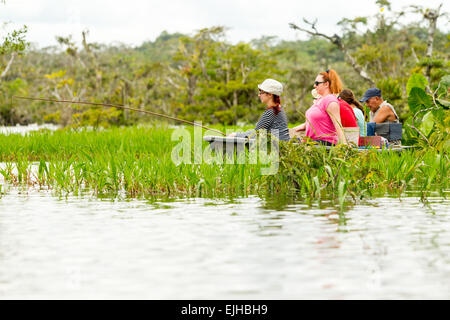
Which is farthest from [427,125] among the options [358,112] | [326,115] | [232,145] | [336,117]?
[232,145]

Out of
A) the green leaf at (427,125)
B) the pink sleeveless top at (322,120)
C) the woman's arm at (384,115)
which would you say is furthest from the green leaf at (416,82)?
the pink sleeveless top at (322,120)

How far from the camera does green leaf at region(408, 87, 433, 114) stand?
12.3m

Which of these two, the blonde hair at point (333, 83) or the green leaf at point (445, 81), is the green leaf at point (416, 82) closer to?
the green leaf at point (445, 81)

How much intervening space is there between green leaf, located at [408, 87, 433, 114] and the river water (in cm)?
529

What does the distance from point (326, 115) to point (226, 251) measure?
183 inches

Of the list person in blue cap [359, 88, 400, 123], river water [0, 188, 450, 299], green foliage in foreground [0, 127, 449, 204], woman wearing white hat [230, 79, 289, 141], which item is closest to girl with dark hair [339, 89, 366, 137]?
green foliage in foreground [0, 127, 449, 204]

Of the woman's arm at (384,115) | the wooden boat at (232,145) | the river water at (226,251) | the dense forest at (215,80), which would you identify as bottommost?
the river water at (226,251)

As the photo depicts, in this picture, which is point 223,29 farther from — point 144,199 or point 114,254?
point 114,254

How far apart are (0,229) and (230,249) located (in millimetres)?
2113

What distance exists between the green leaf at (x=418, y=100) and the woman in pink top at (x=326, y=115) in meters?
3.01

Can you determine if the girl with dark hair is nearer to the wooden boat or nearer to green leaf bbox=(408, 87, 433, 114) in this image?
the wooden boat

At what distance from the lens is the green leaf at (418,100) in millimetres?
12336

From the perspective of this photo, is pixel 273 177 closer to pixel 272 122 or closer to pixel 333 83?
pixel 272 122
